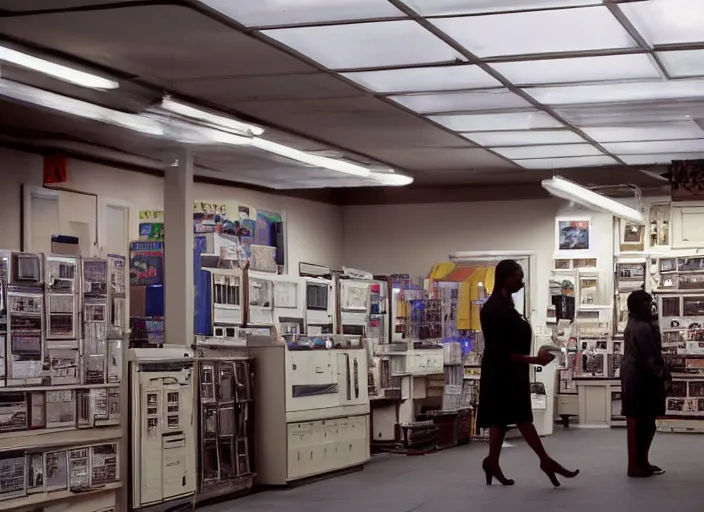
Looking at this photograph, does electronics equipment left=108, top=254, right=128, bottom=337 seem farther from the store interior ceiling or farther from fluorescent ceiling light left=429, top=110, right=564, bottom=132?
fluorescent ceiling light left=429, top=110, right=564, bottom=132

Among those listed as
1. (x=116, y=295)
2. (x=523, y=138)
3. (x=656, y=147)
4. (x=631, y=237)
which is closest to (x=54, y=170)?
(x=116, y=295)

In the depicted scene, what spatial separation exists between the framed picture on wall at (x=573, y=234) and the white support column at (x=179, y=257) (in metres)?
7.51

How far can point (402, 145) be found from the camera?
13.1m

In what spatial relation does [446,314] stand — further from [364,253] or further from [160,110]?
[160,110]

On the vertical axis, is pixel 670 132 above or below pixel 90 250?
above

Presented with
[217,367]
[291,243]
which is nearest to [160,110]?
[217,367]

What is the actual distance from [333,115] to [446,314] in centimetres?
415

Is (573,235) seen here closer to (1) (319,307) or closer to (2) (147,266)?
(1) (319,307)

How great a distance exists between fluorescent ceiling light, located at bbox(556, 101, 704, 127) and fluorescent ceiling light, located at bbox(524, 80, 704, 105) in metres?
0.24

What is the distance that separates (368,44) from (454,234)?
30.6 ft

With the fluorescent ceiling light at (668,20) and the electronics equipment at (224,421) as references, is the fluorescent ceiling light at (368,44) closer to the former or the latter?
the fluorescent ceiling light at (668,20)

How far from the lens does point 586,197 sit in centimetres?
1355

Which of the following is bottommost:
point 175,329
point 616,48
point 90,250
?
point 175,329

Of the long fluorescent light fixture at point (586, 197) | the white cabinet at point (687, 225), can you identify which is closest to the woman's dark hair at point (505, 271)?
the long fluorescent light fixture at point (586, 197)
